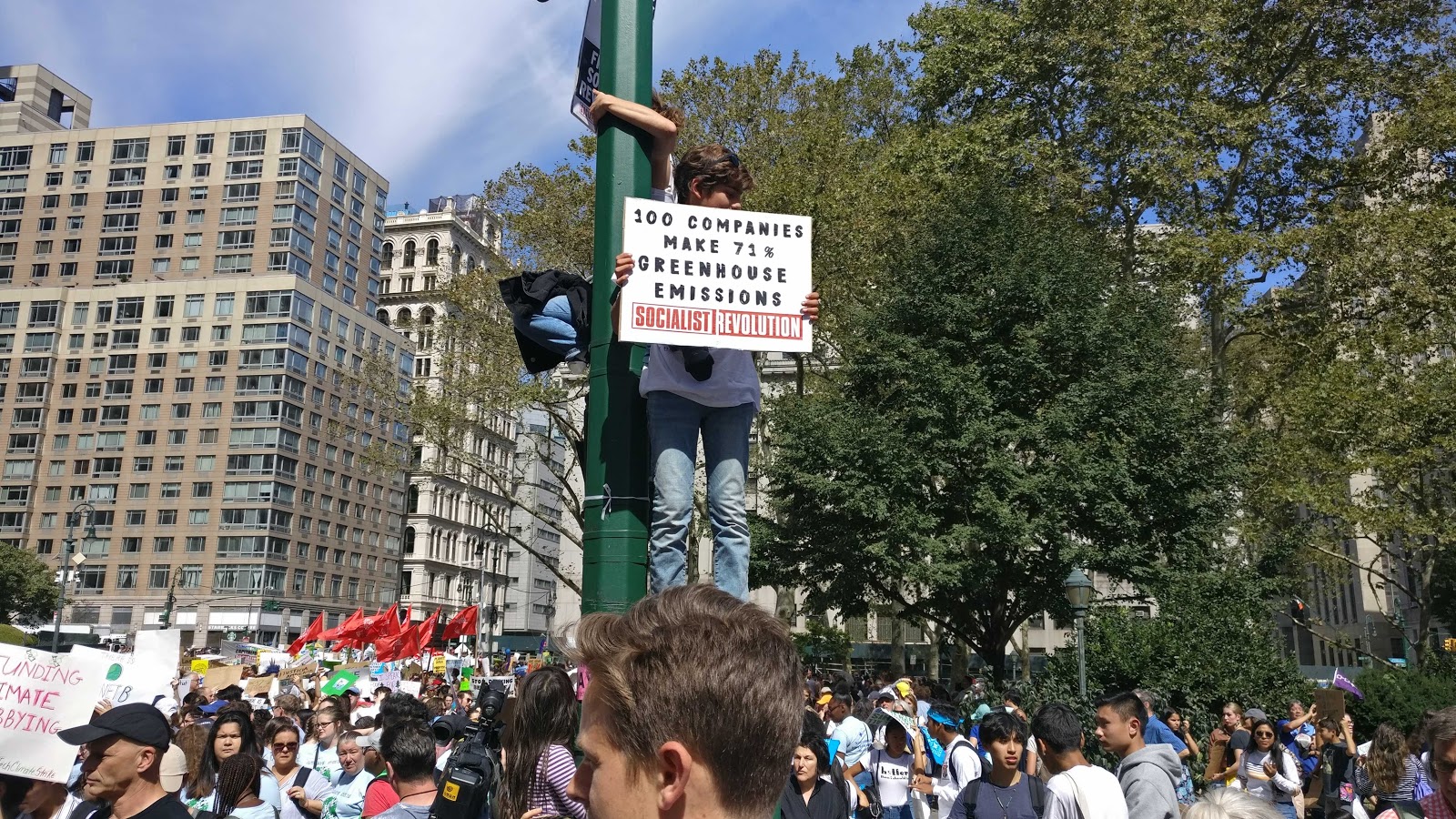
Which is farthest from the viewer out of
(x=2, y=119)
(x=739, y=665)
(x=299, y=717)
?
(x=2, y=119)

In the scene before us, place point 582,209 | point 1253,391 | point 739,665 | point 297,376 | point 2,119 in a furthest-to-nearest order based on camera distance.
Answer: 1. point 2,119
2. point 297,376
3. point 1253,391
4. point 582,209
5. point 739,665

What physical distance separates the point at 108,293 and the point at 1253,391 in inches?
3229

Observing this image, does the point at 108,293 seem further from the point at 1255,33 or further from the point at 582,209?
the point at 1255,33

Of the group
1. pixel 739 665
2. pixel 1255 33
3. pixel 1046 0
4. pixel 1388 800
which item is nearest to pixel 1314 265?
pixel 1255 33

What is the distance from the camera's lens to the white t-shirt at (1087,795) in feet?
17.6

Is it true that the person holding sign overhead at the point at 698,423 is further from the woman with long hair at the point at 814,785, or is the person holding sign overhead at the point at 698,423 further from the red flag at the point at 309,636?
the red flag at the point at 309,636

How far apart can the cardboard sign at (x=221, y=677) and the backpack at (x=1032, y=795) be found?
10744 millimetres

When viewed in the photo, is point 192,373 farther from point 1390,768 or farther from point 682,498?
point 682,498

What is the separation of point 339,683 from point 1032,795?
385 inches

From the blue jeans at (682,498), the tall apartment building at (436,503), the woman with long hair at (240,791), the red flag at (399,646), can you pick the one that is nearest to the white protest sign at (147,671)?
the woman with long hair at (240,791)

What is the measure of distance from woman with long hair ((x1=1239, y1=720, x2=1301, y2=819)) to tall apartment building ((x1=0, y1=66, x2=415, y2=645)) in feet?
244

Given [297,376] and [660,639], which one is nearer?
[660,639]

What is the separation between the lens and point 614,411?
14.4 feet

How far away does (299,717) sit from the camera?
39.3ft
